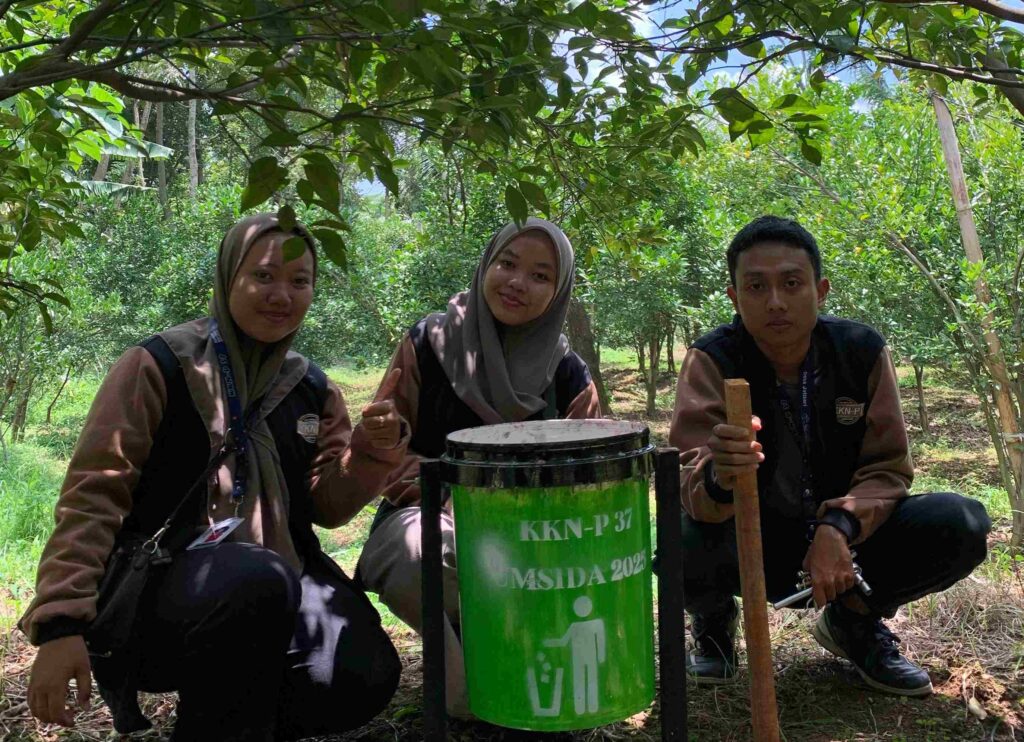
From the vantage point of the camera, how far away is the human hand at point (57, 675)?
1.77 metres

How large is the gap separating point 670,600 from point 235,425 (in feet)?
3.77

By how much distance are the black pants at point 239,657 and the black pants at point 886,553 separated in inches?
41.2

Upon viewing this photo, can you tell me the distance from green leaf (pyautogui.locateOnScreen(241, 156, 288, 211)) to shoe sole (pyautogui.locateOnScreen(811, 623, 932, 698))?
213 cm

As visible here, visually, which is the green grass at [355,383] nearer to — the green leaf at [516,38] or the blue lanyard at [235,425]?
the blue lanyard at [235,425]

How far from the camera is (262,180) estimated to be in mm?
1561

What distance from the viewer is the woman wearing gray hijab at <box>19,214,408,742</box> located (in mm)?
1915

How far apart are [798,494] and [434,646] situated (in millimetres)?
1230

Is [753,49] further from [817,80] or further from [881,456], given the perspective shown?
[881,456]

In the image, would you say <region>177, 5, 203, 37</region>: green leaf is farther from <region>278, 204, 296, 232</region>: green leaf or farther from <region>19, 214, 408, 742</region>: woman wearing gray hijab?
<region>19, 214, 408, 742</region>: woman wearing gray hijab

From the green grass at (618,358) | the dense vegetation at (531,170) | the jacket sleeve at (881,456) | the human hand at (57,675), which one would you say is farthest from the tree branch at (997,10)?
the green grass at (618,358)

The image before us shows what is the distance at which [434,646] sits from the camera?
73.6 inches

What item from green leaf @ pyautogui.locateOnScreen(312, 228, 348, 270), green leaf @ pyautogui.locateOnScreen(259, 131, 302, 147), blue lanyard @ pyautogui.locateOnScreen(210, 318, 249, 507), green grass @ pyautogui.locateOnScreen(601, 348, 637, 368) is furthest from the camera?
green grass @ pyautogui.locateOnScreen(601, 348, 637, 368)

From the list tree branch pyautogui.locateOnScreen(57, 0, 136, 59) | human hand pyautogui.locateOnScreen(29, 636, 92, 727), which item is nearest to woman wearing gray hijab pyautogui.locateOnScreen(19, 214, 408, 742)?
human hand pyautogui.locateOnScreen(29, 636, 92, 727)

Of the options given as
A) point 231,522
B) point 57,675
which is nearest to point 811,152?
point 231,522
